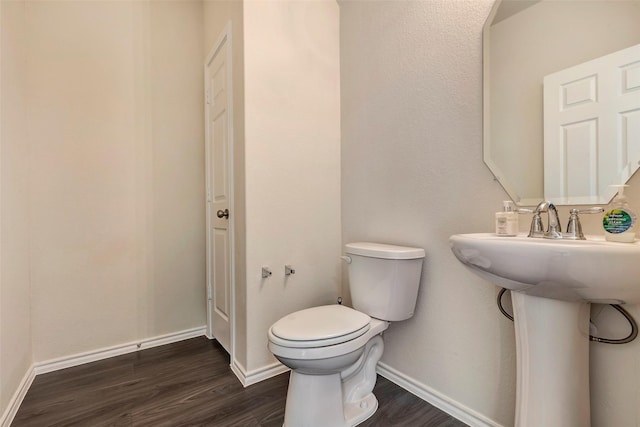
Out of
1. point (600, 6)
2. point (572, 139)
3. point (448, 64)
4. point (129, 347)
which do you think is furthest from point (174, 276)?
point (600, 6)

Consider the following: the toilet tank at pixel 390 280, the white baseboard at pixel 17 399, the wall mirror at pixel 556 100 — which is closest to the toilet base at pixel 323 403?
the toilet tank at pixel 390 280

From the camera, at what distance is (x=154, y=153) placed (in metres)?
1.99

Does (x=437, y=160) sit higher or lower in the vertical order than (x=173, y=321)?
higher

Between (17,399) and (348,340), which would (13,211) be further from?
(348,340)

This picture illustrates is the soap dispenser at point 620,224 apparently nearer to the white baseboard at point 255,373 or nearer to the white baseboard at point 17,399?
the white baseboard at point 255,373

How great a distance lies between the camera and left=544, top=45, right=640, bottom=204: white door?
860 mm

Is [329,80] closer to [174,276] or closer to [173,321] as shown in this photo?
[174,276]

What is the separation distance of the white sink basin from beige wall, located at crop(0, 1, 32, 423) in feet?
6.21

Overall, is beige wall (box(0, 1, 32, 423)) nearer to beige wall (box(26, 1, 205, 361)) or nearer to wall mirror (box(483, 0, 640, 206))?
A: beige wall (box(26, 1, 205, 361))

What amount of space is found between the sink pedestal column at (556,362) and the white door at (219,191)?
1416 millimetres

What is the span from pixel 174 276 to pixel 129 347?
0.50 meters

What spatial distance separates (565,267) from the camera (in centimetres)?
70

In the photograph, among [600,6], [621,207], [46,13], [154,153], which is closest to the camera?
[621,207]

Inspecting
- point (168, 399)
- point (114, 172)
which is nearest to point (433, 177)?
point (168, 399)
